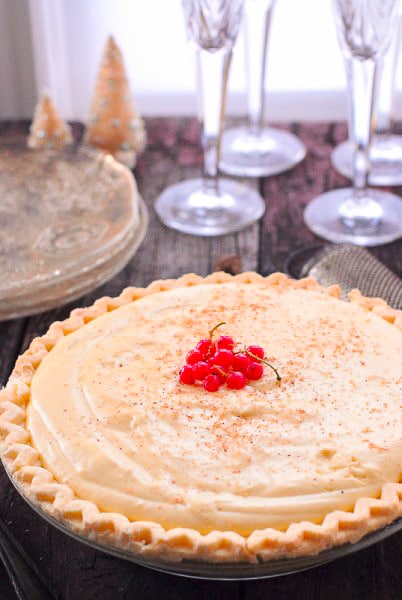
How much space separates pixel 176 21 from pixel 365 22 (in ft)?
5.32

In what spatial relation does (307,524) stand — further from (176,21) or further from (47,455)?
(176,21)

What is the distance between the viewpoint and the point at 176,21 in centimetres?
363

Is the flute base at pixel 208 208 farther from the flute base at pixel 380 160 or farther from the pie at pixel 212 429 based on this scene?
the pie at pixel 212 429

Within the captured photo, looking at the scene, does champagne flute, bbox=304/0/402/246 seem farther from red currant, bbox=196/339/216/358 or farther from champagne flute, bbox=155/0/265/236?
red currant, bbox=196/339/216/358

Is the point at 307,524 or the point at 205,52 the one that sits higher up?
the point at 205,52

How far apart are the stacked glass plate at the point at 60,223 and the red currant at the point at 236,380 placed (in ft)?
2.07

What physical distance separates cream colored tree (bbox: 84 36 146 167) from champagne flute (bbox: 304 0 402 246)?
592 millimetres

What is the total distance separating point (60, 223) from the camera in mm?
2225

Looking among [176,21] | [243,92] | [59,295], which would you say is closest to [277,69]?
[243,92]

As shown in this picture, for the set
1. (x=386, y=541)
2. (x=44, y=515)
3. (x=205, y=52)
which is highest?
(x=205, y=52)

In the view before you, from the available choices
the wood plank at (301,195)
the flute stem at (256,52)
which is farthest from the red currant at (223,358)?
the flute stem at (256,52)

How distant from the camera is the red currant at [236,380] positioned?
1508mm

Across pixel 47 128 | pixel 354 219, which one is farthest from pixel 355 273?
pixel 47 128

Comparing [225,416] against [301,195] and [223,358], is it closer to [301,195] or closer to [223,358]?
[223,358]
